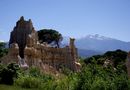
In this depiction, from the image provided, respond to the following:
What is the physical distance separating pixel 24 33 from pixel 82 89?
26.3 meters

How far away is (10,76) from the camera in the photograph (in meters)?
36.8

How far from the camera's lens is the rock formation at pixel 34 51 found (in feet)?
154

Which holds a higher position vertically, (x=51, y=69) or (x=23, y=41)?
(x=23, y=41)

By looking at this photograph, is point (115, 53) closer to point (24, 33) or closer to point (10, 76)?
point (24, 33)

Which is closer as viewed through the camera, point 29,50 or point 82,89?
point 82,89

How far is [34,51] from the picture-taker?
47969 mm

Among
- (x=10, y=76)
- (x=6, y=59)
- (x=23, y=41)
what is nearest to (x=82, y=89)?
(x=10, y=76)

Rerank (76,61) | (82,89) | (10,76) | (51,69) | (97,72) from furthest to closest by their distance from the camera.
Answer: (76,61) → (51,69) → (10,76) → (97,72) → (82,89)

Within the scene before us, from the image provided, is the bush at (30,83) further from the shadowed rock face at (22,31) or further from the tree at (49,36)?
the tree at (49,36)

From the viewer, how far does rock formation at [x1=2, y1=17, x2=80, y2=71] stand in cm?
4706

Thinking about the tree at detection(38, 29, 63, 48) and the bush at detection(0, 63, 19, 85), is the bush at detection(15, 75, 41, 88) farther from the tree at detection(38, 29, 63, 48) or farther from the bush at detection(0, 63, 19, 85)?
the tree at detection(38, 29, 63, 48)

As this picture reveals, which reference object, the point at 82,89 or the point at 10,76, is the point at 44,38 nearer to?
the point at 10,76

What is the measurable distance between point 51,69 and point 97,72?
69.9 ft

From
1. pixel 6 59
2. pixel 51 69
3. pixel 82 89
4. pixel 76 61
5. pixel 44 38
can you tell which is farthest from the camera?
Result: pixel 44 38
